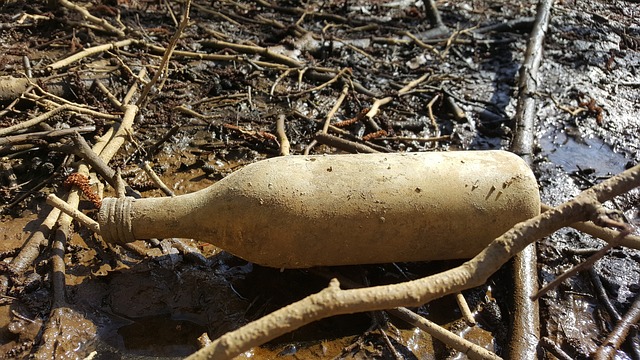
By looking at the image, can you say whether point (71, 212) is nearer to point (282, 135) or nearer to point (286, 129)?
point (282, 135)

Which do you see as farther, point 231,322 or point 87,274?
point 87,274

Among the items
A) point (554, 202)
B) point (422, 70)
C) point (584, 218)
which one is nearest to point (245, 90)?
point (422, 70)

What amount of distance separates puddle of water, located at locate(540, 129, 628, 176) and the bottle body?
169 centimetres

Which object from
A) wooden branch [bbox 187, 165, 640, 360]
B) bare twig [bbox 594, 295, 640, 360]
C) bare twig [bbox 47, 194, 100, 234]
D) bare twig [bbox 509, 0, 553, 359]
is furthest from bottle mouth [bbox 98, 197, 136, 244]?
bare twig [bbox 594, 295, 640, 360]

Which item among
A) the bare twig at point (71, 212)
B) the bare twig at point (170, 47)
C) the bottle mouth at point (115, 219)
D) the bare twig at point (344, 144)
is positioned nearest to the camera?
the bottle mouth at point (115, 219)

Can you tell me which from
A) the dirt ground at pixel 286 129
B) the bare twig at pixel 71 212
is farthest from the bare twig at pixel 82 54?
the bare twig at pixel 71 212

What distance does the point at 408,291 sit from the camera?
5.73 feet

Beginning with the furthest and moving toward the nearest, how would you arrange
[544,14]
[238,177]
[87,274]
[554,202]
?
[544,14] → [554,202] → [87,274] → [238,177]

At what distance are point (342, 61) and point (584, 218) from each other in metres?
3.52

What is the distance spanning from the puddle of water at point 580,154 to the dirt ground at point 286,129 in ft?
0.05

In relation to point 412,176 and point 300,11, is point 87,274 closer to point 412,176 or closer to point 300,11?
point 412,176

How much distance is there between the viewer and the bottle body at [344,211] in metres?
2.34

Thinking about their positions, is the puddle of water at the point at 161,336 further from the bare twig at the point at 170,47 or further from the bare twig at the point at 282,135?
the bare twig at the point at 170,47

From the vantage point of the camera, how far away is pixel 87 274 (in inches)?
105
